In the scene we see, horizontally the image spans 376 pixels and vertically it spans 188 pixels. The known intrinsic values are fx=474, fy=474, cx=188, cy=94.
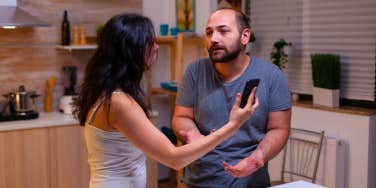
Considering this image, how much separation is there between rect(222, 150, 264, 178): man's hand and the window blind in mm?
1454

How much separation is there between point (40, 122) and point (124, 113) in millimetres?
1938

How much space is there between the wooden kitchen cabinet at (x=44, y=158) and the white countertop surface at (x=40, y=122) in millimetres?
29

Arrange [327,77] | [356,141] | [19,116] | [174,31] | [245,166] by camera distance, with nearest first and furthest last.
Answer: [245,166]
[356,141]
[327,77]
[19,116]
[174,31]

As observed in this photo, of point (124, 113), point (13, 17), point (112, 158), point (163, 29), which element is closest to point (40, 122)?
point (13, 17)

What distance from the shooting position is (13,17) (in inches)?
123

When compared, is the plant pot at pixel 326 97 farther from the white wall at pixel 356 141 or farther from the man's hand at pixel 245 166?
the man's hand at pixel 245 166

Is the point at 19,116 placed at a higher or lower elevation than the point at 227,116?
lower

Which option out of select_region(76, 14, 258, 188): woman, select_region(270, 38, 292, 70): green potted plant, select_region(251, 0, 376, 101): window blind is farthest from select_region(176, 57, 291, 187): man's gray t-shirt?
select_region(270, 38, 292, 70): green potted plant

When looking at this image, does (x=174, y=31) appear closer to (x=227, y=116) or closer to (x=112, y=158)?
(x=227, y=116)

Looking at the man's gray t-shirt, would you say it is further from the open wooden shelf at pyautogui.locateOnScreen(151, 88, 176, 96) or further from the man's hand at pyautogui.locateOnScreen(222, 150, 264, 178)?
the open wooden shelf at pyautogui.locateOnScreen(151, 88, 176, 96)

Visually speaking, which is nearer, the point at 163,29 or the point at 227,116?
the point at 227,116

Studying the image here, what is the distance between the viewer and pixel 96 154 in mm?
1555

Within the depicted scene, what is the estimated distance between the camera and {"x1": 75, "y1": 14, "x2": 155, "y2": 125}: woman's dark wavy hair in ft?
4.87

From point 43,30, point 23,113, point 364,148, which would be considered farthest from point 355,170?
point 43,30
